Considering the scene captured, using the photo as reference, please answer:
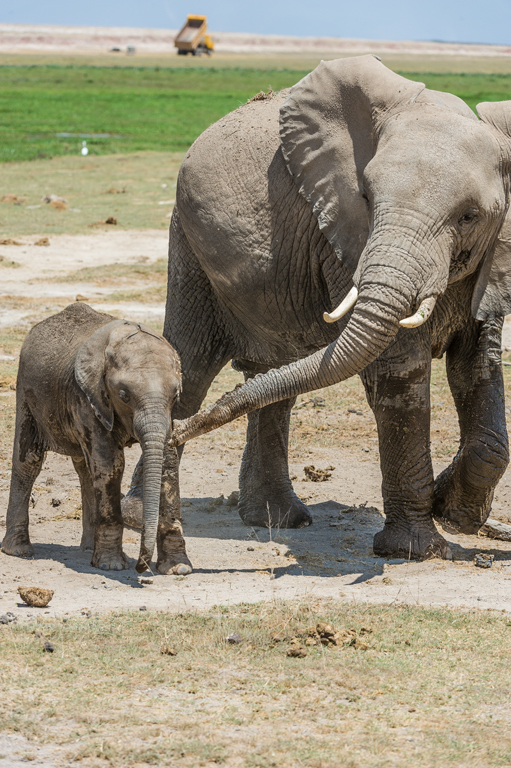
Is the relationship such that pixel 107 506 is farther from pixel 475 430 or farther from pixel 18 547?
pixel 475 430

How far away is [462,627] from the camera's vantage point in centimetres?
522

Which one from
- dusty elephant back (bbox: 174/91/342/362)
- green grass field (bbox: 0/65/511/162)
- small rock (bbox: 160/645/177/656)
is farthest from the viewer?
green grass field (bbox: 0/65/511/162)

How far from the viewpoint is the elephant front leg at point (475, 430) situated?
657 cm

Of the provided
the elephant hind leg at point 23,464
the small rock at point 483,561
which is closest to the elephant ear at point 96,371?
the elephant hind leg at point 23,464

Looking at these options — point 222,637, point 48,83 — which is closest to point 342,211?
point 222,637

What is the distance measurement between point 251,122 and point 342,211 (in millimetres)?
1214

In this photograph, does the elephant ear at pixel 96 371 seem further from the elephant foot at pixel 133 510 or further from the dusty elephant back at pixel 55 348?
the elephant foot at pixel 133 510

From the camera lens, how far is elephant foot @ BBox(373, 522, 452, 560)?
6539 millimetres

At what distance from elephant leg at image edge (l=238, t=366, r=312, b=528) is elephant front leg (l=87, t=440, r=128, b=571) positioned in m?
1.71

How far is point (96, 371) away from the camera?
600 cm

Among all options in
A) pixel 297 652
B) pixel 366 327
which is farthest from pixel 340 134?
pixel 297 652

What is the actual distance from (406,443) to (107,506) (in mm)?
1688

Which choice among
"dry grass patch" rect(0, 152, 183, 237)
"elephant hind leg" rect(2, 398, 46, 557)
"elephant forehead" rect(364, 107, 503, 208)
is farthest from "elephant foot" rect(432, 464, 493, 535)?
"dry grass patch" rect(0, 152, 183, 237)

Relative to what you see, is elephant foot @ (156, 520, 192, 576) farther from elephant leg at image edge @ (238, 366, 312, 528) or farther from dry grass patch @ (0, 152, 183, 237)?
dry grass patch @ (0, 152, 183, 237)
